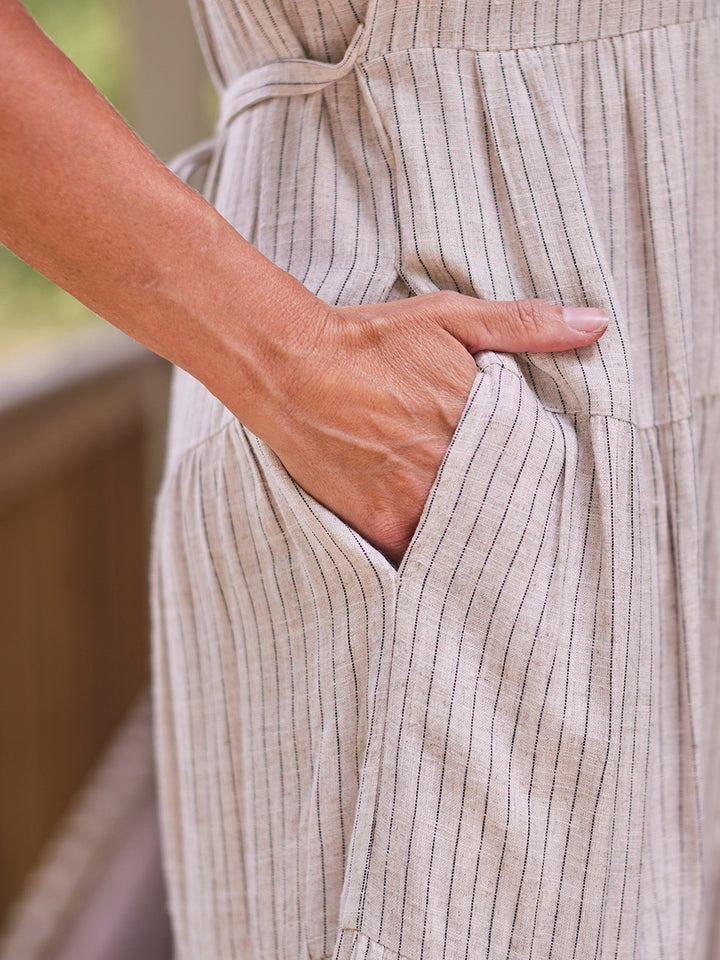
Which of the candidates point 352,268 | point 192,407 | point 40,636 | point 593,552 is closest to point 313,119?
point 352,268

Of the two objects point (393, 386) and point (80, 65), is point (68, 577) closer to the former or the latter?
point (80, 65)

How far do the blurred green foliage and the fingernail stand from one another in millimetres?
1413

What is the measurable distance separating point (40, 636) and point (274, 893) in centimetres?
127

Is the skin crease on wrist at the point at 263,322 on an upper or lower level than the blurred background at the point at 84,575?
upper

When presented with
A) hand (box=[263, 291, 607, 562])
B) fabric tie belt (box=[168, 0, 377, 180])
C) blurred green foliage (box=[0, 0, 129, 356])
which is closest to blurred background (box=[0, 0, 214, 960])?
blurred green foliage (box=[0, 0, 129, 356])

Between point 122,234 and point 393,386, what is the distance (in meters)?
0.17

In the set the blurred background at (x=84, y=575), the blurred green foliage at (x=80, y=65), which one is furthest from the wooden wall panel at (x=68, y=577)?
the blurred green foliage at (x=80, y=65)

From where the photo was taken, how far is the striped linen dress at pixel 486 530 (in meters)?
0.51

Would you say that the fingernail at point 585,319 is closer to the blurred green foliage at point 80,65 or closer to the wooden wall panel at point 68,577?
the wooden wall panel at point 68,577

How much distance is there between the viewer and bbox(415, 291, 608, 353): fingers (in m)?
0.51

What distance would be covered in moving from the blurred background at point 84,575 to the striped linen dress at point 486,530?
1093 millimetres

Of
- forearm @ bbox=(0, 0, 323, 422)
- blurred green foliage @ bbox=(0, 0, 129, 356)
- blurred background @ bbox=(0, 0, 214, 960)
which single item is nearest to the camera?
forearm @ bbox=(0, 0, 323, 422)

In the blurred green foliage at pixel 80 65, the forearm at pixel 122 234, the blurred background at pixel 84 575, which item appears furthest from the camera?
the blurred green foliage at pixel 80 65

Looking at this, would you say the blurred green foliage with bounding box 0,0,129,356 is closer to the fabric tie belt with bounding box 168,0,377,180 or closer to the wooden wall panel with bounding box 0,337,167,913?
the wooden wall panel with bounding box 0,337,167,913
